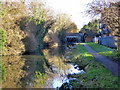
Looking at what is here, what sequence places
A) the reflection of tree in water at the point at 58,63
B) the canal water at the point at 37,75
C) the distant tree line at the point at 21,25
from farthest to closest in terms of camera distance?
the distant tree line at the point at 21,25 < the reflection of tree in water at the point at 58,63 < the canal water at the point at 37,75

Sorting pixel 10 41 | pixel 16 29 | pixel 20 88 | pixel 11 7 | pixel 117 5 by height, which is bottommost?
pixel 20 88

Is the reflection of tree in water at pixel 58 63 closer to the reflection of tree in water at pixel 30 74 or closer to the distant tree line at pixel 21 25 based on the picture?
the reflection of tree in water at pixel 30 74

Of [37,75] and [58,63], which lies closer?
[37,75]

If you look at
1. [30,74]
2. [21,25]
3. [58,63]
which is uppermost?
[21,25]

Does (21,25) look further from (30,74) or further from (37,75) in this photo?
(37,75)

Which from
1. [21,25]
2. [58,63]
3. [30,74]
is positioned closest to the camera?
[30,74]

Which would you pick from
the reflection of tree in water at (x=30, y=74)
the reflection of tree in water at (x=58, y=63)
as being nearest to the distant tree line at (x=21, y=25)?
the reflection of tree in water at (x=58, y=63)

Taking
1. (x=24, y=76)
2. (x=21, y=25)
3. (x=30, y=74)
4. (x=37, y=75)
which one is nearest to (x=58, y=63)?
(x=30, y=74)

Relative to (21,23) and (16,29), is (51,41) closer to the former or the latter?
(21,23)

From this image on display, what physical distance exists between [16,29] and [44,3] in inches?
609

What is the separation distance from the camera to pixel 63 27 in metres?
53.6

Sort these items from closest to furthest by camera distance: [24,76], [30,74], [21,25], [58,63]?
[24,76], [30,74], [58,63], [21,25]

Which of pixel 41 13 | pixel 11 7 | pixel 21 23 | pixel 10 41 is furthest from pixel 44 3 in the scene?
pixel 10 41

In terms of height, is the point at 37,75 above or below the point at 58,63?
above
